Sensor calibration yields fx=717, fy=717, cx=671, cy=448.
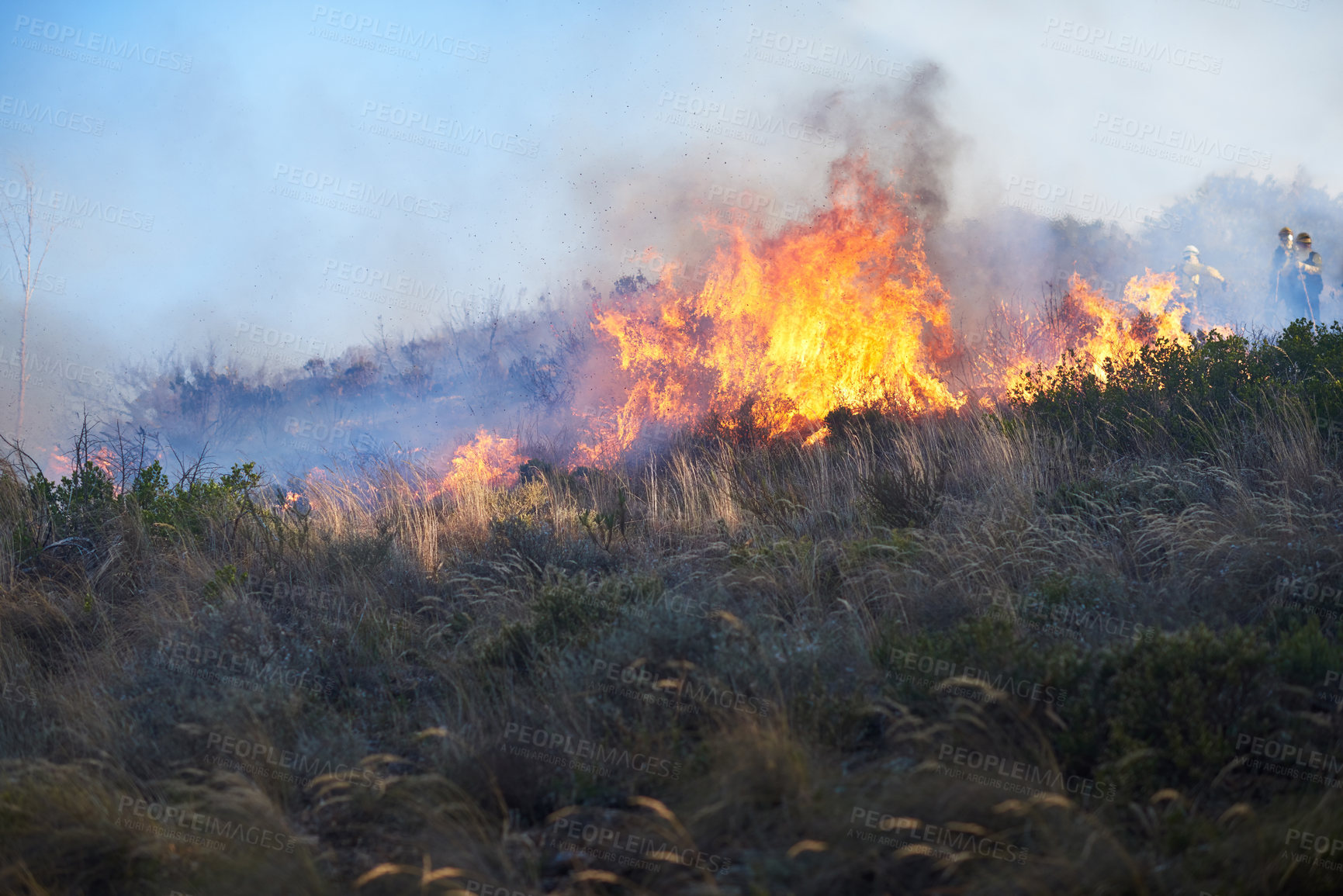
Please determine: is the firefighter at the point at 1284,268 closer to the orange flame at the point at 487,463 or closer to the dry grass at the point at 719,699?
the dry grass at the point at 719,699

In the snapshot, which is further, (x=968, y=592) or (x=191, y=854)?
(x=968, y=592)

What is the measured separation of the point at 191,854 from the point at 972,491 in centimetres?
586

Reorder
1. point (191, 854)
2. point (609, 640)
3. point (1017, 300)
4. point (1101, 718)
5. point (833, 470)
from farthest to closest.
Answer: point (1017, 300), point (833, 470), point (609, 640), point (1101, 718), point (191, 854)

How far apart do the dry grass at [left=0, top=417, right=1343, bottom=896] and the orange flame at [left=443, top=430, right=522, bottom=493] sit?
14.2 feet

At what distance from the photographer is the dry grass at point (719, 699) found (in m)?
2.35

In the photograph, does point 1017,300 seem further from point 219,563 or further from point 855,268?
point 219,563

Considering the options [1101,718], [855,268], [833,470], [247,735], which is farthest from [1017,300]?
[247,735]

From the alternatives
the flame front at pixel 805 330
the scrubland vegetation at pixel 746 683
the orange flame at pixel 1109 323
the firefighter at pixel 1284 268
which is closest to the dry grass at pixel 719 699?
the scrubland vegetation at pixel 746 683

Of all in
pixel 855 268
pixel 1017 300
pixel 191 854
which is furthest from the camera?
pixel 1017 300

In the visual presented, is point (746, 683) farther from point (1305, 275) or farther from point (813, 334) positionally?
point (1305, 275)

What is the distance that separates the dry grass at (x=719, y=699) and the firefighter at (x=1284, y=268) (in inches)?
625

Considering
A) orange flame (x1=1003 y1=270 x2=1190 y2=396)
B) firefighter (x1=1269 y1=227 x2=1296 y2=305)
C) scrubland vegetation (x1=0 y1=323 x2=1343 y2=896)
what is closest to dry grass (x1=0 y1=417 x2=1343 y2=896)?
scrubland vegetation (x1=0 y1=323 x2=1343 y2=896)

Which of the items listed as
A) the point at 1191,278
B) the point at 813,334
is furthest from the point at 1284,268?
the point at 813,334

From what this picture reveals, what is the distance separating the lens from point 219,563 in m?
6.23
